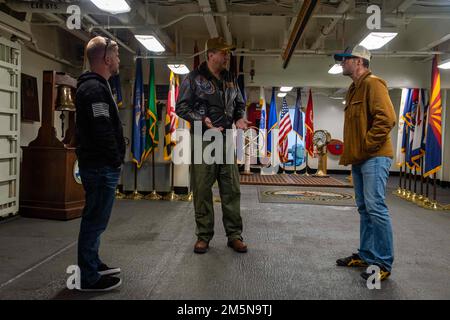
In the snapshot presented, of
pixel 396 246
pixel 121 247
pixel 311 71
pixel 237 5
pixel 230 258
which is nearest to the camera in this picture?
pixel 230 258

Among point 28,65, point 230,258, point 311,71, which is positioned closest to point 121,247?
point 230,258

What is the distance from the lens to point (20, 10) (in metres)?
4.48

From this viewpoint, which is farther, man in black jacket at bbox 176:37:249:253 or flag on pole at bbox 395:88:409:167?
flag on pole at bbox 395:88:409:167

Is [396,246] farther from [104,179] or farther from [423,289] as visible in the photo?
[104,179]

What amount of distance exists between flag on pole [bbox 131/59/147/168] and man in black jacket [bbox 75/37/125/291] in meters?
4.03

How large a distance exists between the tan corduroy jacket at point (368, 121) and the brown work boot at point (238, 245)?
105cm

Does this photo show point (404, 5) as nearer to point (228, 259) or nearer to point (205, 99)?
point (205, 99)

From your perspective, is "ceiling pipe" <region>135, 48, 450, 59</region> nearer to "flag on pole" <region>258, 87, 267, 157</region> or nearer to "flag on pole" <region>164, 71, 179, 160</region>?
"flag on pole" <region>164, 71, 179, 160</region>

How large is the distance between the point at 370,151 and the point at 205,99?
4.35 ft

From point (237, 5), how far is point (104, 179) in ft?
14.3

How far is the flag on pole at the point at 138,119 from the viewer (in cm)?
610

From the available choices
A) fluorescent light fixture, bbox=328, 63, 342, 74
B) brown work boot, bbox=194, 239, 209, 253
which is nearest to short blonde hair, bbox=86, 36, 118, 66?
brown work boot, bbox=194, 239, 209, 253

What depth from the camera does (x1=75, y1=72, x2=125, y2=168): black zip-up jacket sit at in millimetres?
1979

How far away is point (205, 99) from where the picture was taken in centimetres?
296
